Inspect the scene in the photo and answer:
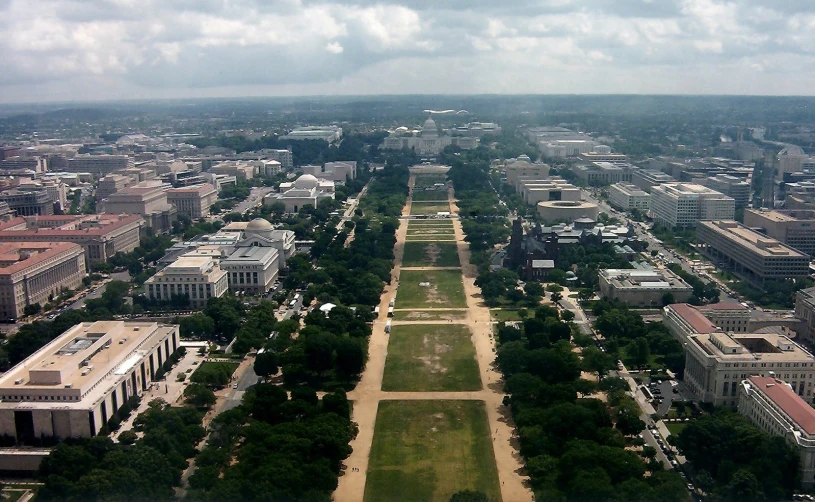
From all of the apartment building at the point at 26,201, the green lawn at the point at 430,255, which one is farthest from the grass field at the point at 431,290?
the apartment building at the point at 26,201

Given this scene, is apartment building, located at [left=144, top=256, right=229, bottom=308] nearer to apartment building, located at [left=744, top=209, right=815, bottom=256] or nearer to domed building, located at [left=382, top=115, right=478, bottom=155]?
apartment building, located at [left=744, top=209, right=815, bottom=256]

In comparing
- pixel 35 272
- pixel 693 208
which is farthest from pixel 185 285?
pixel 693 208

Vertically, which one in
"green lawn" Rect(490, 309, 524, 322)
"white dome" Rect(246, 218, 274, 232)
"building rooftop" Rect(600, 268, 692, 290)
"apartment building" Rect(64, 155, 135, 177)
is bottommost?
"green lawn" Rect(490, 309, 524, 322)

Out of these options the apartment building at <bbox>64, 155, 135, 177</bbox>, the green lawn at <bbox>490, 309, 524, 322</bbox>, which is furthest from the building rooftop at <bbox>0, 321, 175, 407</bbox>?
the apartment building at <bbox>64, 155, 135, 177</bbox>

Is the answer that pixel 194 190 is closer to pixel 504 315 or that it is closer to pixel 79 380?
pixel 504 315

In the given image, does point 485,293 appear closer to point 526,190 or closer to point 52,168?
point 526,190

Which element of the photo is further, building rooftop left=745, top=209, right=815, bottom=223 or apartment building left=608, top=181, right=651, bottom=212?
apartment building left=608, top=181, right=651, bottom=212
